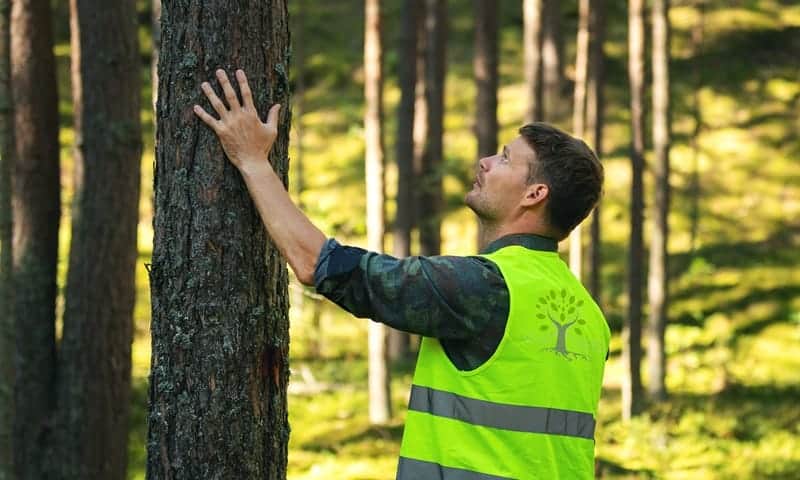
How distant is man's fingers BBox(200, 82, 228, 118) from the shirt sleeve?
0.63 meters

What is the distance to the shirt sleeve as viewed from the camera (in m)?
3.60

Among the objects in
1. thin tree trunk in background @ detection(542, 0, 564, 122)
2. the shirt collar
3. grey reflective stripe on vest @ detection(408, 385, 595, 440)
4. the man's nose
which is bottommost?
grey reflective stripe on vest @ detection(408, 385, 595, 440)

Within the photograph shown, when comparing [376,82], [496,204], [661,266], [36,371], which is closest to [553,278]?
[496,204]

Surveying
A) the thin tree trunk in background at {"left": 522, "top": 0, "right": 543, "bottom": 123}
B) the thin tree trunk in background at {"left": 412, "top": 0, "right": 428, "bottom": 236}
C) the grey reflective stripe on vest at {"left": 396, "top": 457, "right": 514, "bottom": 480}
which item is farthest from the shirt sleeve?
the thin tree trunk in background at {"left": 412, "top": 0, "right": 428, "bottom": 236}

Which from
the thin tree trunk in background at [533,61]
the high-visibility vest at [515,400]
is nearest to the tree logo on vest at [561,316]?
the high-visibility vest at [515,400]

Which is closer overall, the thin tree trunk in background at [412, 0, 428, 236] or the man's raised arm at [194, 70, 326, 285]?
the man's raised arm at [194, 70, 326, 285]

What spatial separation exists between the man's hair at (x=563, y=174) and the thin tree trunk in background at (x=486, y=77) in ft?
36.7

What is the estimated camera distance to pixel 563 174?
156 inches

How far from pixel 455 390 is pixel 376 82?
1371 cm

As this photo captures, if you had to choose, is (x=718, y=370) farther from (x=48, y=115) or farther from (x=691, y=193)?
(x=48, y=115)

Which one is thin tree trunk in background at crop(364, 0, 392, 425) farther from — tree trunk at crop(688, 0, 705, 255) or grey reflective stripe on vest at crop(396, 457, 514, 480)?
tree trunk at crop(688, 0, 705, 255)

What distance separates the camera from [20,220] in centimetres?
976

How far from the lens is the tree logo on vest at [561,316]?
3793mm

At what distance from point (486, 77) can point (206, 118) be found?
12568 millimetres
